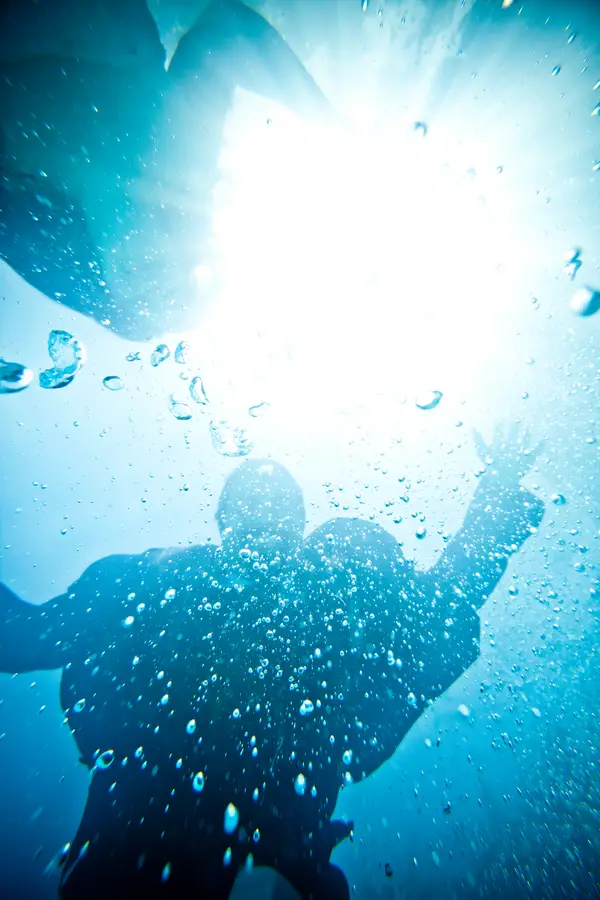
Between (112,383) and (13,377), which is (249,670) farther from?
(13,377)

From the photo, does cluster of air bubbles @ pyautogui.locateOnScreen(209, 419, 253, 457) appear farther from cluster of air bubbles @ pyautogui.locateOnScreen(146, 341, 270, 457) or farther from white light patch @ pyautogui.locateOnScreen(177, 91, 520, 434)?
white light patch @ pyautogui.locateOnScreen(177, 91, 520, 434)

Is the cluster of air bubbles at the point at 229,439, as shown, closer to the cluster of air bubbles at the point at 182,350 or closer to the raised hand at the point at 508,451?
the cluster of air bubbles at the point at 182,350

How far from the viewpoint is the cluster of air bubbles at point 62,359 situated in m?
3.58

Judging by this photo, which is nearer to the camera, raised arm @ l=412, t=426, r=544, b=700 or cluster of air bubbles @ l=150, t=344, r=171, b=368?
cluster of air bubbles @ l=150, t=344, r=171, b=368

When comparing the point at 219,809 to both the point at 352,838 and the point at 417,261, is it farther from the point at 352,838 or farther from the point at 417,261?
the point at 417,261

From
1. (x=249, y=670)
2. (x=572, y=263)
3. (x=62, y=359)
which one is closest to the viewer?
(x=62, y=359)

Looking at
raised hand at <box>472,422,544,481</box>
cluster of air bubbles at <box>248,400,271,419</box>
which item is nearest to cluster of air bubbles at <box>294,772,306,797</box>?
cluster of air bubbles at <box>248,400,271,419</box>

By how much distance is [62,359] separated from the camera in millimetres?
3668

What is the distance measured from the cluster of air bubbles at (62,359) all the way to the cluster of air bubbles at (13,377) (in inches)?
8.6

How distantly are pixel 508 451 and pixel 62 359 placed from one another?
313 inches

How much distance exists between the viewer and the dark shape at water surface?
7.79 feet

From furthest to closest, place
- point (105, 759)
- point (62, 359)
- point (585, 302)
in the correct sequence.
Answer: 1. point (105, 759)
2. point (585, 302)
3. point (62, 359)

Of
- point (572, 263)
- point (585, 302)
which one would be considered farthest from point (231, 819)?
point (572, 263)

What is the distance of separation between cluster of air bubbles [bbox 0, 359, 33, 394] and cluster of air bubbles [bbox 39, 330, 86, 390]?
218 mm
